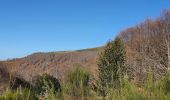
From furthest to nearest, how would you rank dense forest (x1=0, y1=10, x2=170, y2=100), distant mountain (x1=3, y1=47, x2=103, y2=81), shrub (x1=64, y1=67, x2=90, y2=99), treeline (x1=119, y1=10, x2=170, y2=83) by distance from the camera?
treeline (x1=119, y1=10, x2=170, y2=83) < distant mountain (x1=3, y1=47, x2=103, y2=81) < shrub (x1=64, y1=67, x2=90, y2=99) < dense forest (x1=0, y1=10, x2=170, y2=100)

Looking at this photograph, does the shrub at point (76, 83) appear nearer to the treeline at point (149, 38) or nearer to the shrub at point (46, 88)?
the shrub at point (46, 88)

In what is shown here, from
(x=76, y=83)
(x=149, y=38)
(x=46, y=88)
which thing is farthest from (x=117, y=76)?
(x=149, y=38)

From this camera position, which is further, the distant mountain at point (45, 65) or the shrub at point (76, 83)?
the distant mountain at point (45, 65)

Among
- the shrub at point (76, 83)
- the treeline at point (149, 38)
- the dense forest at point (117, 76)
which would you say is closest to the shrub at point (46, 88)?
the dense forest at point (117, 76)

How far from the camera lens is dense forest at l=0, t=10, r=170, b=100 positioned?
Answer: 4.17m

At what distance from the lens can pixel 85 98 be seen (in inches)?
229

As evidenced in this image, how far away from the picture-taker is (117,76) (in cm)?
680

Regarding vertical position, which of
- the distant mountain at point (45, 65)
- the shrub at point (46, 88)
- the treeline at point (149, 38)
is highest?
the treeline at point (149, 38)

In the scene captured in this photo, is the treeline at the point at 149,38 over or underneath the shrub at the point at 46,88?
over

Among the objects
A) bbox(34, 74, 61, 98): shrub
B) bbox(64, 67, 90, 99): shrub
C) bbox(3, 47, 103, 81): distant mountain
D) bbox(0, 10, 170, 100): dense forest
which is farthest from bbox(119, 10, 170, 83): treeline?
bbox(64, 67, 90, 99): shrub

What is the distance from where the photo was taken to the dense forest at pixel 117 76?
4.17 m

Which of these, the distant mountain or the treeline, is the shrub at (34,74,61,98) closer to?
the distant mountain

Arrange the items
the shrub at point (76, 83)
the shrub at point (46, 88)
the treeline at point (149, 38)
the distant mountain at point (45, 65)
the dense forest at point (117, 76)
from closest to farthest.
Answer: the dense forest at point (117, 76) < the shrub at point (46, 88) < the shrub at point (76, 83) < the distant mountain at point (45, 65) < the treeline at point (149, 38)

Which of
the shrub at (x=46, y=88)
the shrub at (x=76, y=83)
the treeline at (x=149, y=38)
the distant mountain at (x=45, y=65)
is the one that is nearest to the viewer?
the shrub at (x=46, y=88)
